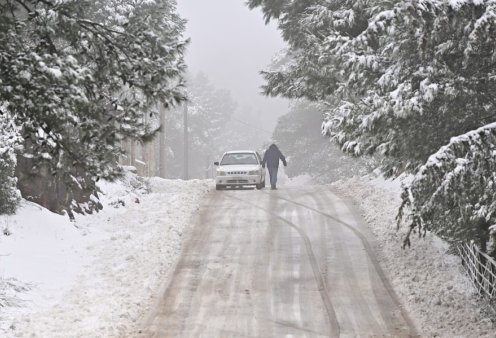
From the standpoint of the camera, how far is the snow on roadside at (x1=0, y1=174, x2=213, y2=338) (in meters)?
9.52

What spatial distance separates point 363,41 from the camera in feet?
32.0

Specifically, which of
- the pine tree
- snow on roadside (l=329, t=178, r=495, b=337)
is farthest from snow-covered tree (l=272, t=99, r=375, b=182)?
the pine tree

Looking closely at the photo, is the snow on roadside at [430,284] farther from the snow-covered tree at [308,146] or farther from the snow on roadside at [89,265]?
the snow-covered tree at [308,146]

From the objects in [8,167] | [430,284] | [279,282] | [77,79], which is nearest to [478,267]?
[430,284]

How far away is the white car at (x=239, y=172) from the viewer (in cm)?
2394

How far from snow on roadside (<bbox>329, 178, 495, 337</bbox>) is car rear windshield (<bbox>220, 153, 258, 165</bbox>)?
9.23 m

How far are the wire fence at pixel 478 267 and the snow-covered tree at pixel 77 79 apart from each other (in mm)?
5928

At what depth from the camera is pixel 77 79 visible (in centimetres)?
683

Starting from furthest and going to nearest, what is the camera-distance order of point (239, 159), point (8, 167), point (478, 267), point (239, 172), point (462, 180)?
point (239, 159) → point (239, 172) → point (8, 167) → point (478, 267) → point (462, 180)

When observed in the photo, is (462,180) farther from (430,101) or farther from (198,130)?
(198,130)

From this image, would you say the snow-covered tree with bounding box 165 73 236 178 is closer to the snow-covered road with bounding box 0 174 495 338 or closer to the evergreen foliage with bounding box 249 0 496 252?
the snow-covered road with bounding box 0 174 495 338

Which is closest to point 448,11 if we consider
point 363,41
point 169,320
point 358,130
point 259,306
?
point 363,41

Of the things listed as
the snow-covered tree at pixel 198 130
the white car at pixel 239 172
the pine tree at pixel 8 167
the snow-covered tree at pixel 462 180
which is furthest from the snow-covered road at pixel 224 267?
the snow-covered tree at pixel 198 130

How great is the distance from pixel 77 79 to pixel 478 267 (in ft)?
25.7
